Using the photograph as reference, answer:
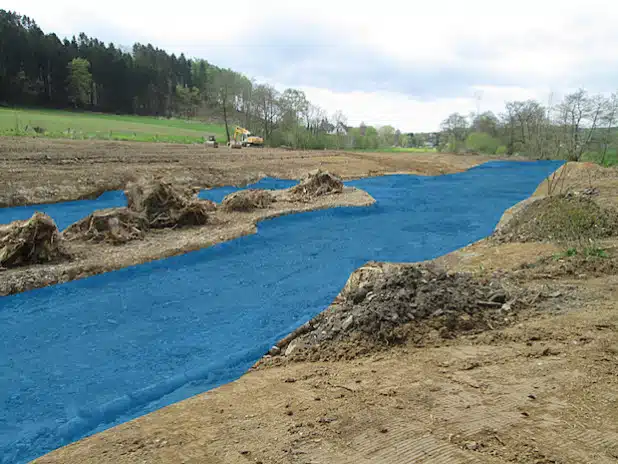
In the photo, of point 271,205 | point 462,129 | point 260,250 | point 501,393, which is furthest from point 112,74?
point 501,393

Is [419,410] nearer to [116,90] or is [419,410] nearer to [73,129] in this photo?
[73,129]

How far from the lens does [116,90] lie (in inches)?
2240

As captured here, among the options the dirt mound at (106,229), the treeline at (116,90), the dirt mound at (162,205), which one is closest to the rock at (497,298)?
the dirt mound at (106,229)

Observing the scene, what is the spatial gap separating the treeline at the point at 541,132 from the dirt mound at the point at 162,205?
24993 mm

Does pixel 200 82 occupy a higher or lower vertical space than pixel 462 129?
higher

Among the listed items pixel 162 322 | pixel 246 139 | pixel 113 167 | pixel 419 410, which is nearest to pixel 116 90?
pixel 246 139

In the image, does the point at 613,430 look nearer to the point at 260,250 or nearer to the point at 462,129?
the point at 260,250

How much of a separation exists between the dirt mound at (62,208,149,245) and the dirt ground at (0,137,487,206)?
18.5 feet

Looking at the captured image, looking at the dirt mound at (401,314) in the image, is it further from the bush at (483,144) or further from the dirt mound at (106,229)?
the bush at (483,144)

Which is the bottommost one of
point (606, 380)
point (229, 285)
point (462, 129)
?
point (229, 285)

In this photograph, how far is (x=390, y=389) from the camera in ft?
11.5

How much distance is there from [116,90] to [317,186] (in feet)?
161

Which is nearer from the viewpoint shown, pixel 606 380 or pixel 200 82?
pixel 606 380

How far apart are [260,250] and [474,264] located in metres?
4.61
